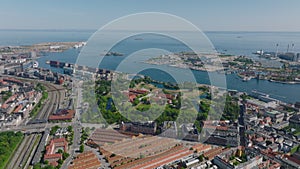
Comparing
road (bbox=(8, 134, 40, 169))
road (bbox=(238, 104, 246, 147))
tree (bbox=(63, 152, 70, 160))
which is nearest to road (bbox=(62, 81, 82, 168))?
tree (bbox=(63, 152, 70, 160))

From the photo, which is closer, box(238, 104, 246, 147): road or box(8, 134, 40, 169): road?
box(8, 134, 40, 169): road

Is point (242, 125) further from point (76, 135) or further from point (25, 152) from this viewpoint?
point (25, 152)

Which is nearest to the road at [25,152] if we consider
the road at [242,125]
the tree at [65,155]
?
the tree at [65,155]

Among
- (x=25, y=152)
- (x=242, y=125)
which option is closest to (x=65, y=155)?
(x=25, y=152)

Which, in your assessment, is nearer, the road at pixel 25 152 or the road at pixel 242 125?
the road at pixel 25 152

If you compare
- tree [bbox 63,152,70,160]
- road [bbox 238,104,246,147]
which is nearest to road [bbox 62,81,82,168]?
tree [bbox 63,152,70,160]

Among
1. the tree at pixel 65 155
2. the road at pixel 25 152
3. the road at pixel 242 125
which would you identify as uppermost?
the road at pixel 242 125

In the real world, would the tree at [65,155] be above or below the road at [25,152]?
above

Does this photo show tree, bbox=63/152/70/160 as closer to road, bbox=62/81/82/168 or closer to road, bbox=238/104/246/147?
road, bbox=62/81/82/168

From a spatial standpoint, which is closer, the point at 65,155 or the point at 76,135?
the point at 65,155

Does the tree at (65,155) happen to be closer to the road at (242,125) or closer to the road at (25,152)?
the road at (25,152)

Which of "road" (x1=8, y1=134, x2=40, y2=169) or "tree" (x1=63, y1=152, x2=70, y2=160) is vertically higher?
"tree" (x1=63, y1=152, x2=70, y2=160)

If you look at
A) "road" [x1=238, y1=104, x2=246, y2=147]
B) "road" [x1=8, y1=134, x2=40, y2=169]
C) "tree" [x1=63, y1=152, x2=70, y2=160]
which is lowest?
"road" [x1=8, y1=134, x2=40, y2=169]
